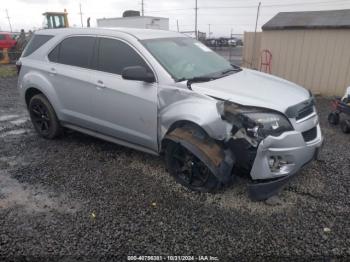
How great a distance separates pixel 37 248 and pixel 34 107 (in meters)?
3.08

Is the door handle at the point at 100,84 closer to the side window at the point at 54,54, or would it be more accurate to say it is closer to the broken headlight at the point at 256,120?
the side window at the point at 54,54

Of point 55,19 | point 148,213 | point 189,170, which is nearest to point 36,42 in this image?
point 189,170

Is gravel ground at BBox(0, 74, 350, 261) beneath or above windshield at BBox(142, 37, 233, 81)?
beneath

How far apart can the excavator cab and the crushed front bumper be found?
20182 mm

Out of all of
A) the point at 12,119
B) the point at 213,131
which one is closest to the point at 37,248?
the point at 213,131

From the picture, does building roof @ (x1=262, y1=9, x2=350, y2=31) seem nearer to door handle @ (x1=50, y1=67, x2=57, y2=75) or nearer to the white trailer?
door handle @ (x1=50, y1=67, x2=57, y2=75)

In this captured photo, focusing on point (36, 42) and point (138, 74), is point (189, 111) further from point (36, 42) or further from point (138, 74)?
point (36, 42)

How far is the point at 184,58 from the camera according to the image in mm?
4008

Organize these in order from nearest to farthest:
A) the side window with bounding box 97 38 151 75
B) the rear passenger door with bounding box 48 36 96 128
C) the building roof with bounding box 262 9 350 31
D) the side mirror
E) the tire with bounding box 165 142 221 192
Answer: the tire with bounding box 165 142 221 192, the side mirror, the side window with bounding box 97 38 151 75, the rear passenger door with bounding box 48 36 96 128, the building roof with bounding box 262 9 350 31

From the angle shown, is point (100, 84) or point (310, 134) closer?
point (310, 134)

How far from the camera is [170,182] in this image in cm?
381

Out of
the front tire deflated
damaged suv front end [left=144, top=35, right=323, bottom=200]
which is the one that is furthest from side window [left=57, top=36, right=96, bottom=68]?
the front tire deflated

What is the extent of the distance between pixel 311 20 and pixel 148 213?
27.2 feet

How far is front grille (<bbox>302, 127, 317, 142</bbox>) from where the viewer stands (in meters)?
→ 3.29
